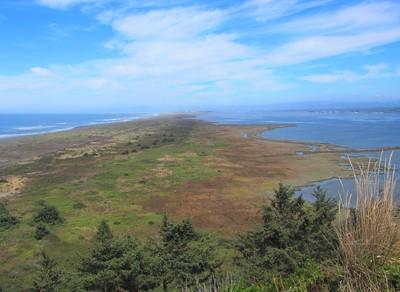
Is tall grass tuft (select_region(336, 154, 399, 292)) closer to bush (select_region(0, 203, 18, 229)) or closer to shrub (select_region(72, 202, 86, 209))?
bush (select_region(0, 203, 18, 229))

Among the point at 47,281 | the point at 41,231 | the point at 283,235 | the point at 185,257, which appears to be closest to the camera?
the point at 47,281

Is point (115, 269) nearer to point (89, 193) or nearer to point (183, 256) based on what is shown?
point (183, 256)

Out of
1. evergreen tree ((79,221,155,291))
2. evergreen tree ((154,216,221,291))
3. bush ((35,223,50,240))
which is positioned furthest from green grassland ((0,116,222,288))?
evergreen tree ((154,216,221,291))

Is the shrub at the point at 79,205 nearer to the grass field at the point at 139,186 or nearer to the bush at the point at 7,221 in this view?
the grass field at the point at 139,186

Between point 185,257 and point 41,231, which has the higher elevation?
point 185,257

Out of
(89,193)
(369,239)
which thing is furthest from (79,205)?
(369,239)

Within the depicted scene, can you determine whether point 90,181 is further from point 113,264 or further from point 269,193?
point 113,264

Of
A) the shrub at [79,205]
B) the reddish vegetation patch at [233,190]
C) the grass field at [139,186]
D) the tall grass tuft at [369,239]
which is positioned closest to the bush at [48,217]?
the grass field at [139,186]
